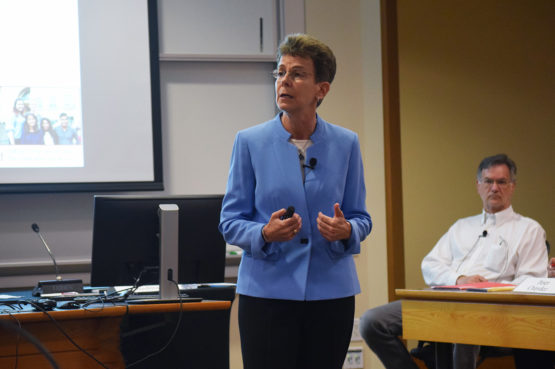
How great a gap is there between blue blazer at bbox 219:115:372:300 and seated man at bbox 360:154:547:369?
147 centimetres

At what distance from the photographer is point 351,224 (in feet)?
5.72

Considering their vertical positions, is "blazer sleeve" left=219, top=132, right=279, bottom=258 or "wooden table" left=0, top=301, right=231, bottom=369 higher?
"blazer sleeve" left=219, top=132, right=279, bottom=258

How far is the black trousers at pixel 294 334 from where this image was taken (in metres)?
1.65

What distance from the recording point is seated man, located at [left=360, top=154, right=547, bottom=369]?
3102mm

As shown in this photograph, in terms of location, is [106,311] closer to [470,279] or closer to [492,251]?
[470,279]

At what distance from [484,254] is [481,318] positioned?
1.27 m

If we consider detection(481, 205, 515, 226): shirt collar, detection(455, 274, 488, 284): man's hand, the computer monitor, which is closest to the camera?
the computer monitor

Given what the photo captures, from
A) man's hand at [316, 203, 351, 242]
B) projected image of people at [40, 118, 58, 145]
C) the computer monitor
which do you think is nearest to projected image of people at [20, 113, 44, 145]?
projected image of people at [40, 118, 58, 145]

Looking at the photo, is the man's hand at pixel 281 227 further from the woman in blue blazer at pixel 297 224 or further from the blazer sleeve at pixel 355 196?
the blazer sleeve at pixel 355 196

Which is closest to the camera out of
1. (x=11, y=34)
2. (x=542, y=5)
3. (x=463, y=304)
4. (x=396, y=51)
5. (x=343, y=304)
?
(x=343, y=304)

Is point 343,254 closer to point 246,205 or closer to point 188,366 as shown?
point 246,205

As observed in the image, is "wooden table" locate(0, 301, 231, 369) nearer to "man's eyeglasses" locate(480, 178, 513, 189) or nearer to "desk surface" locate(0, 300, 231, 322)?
"desk surface" locate(0, 300, 231, 322)

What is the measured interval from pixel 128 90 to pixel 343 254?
84.6 inches

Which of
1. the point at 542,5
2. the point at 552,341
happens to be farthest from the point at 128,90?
the point at 542,5
